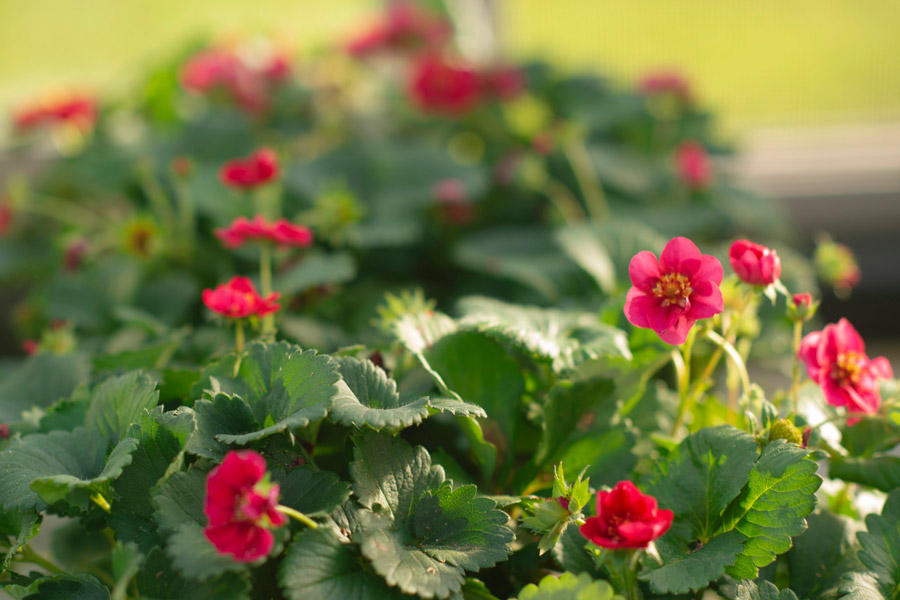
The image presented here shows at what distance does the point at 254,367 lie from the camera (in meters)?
0.48

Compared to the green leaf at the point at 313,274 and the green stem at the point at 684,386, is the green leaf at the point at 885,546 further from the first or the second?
the green leaf at the point at 313,274

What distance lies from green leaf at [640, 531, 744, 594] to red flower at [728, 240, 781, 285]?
0.16 meters

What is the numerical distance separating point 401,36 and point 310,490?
3.72 feet

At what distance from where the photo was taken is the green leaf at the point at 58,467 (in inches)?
16.0

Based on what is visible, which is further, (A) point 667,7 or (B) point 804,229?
(A) point 667,7

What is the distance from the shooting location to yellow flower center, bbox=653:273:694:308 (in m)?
0.45

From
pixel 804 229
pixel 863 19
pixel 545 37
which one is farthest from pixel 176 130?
pixel 863 19

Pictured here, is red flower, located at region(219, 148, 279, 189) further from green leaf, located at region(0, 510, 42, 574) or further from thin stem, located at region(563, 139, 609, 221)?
thin stem, located at region(563, 139, 609, 221)

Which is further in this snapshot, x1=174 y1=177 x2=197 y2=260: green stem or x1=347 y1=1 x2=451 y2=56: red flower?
x1=347 y1=1 x2=451 y2=56: red flower

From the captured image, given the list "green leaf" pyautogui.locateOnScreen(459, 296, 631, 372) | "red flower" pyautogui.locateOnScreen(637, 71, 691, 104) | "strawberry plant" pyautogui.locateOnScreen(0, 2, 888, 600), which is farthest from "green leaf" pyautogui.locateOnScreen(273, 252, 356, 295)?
"red flower" pyautogui.locateOnScreen(637, 71, 691, 104)

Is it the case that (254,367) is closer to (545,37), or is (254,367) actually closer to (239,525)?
(239,525)

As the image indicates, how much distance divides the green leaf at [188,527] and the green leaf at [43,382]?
0.25m

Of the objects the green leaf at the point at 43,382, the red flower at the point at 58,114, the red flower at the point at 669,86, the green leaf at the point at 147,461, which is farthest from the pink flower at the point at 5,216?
the red flower at the point at 669,86

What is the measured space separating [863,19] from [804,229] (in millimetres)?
494
